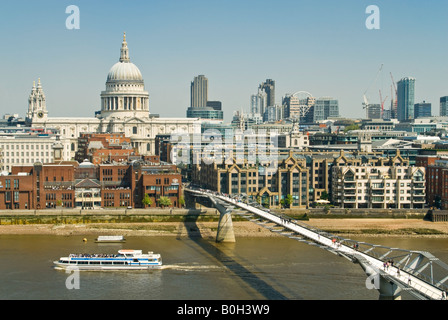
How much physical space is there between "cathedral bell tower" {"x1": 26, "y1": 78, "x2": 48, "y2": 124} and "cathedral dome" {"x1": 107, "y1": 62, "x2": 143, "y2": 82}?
9731 mm

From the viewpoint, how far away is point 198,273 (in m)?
30.9

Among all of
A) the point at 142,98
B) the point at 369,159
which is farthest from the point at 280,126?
the point at 369,159

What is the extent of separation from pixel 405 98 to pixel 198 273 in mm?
172511

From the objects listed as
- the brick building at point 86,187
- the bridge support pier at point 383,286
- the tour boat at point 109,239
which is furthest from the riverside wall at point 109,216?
the bridge support pier at point 383,286

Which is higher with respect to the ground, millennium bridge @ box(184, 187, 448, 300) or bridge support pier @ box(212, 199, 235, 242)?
millennium bridge @ box(184, 187, 448, 300)

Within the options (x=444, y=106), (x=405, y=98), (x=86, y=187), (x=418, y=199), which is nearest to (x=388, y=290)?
(x=418, y=199)

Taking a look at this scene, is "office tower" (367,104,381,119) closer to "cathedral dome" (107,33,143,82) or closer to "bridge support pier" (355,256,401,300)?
"cathedral dome" (107,33,143,82)

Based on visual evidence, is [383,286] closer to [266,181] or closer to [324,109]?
[266,181]

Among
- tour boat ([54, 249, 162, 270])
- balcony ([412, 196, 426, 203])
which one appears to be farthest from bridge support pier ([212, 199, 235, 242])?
balcony ([412, 196, 426, 203])

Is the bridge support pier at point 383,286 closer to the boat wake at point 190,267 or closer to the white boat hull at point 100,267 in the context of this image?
the boat wake at point 190,267

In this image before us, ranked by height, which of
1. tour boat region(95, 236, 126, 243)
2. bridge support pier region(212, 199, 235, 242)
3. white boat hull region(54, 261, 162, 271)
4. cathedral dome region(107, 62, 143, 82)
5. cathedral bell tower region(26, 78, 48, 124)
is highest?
cathedral dome region(107, 62, 143, 82)

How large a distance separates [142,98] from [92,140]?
87.9 feet

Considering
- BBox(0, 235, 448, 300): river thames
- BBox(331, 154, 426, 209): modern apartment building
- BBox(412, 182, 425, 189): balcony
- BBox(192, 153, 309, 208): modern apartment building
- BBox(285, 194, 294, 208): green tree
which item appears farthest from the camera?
BBox(412, 182, 425, 189): balcony

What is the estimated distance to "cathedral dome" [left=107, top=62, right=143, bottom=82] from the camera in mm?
101438
